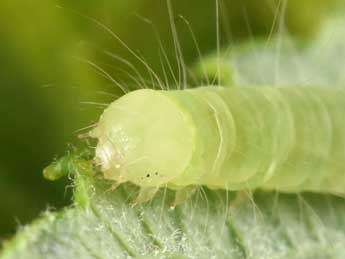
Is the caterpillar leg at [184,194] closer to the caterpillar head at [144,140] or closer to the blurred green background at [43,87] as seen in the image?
the caterpillar head at [144,140]

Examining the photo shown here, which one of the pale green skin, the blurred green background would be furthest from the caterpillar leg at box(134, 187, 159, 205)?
the blurred green background

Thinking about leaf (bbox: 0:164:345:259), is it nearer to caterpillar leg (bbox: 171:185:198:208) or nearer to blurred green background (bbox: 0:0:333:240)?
caterpillar leg (bbox: 171:185:198:208)

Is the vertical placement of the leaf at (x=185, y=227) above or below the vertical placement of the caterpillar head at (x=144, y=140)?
below

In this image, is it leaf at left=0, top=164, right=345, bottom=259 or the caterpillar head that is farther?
the caterpillar head

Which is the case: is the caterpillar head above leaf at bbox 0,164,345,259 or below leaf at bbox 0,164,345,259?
above

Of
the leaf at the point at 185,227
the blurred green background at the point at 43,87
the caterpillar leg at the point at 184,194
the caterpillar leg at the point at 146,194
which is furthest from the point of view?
the blurred green background at the point at 43,87

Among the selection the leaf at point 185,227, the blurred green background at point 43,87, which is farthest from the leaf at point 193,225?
the blurred green background at point 43,87
